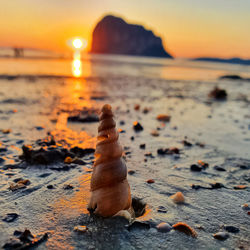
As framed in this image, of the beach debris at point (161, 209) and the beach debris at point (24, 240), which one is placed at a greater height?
the beach debris at point (24, 240)

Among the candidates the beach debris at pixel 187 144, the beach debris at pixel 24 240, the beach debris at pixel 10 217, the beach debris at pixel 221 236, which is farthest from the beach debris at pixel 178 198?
the beach debris at pixel 187 144

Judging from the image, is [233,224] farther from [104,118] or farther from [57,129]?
Answer: [57,129]

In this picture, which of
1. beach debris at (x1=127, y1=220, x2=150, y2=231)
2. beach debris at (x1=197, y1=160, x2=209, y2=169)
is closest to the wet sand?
beach debris at (x1=127, y1=220, x2=150, y2=231)

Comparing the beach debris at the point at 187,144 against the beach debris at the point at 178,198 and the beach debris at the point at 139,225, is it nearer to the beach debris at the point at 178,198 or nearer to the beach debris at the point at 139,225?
the beach debris at the point at 178,198

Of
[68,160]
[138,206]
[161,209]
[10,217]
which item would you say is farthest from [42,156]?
[161,209]

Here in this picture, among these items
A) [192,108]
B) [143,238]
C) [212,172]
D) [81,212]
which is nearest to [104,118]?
[81,212]

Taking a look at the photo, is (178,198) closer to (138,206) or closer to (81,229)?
(138,206)

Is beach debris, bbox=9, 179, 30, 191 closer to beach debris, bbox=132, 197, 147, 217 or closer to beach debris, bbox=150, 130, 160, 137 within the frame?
beach debris, bbox=132, 197, 147, 217
